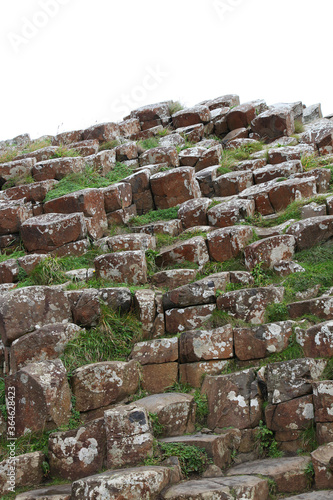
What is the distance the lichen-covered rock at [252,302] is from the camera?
7348 mm

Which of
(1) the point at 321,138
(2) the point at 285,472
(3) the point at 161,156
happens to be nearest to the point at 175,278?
(2) the point at 285,472

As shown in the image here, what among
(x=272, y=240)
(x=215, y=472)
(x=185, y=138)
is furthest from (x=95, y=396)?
(x=185, y=138)

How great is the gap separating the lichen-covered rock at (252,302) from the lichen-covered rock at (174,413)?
1598mm

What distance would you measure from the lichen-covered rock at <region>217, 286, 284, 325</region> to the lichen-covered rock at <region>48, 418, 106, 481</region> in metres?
→ 2.64

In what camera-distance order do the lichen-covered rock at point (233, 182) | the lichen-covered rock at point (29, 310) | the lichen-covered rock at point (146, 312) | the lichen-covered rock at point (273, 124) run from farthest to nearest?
the lichen-covered rock at point (273, 124), the lichen-covered rock at point (233, 182), the lichen-covered rock at point (146, 312), the lichen-covered rock at point (29, 310)

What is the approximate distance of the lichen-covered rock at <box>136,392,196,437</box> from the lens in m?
6.17

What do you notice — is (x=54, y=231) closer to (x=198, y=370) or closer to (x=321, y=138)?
(x=198, y=370)

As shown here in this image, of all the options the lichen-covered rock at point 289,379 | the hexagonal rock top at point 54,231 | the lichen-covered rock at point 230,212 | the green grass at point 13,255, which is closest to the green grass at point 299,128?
the lichen-covered rock at point 230,212

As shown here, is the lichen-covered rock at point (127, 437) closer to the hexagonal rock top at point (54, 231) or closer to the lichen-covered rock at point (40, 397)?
the lichen-covered rock at point (40, 397)

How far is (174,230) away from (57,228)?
A: 252cm

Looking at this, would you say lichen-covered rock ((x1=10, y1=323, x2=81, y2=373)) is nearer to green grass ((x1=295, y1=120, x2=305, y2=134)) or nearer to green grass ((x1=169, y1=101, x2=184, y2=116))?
green grass ((x1=295, y1=120, x2=305, y2=134))

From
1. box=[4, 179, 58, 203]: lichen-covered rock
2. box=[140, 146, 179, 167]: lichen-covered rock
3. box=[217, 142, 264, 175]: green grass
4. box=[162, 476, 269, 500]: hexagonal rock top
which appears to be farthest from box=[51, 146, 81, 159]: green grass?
box=[162, 476, 269, 500]: hexagonal rock top

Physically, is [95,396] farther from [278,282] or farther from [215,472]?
[278,282]

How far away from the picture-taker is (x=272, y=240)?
8.74 m
